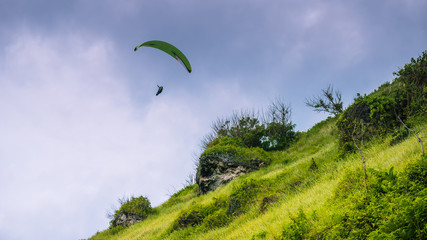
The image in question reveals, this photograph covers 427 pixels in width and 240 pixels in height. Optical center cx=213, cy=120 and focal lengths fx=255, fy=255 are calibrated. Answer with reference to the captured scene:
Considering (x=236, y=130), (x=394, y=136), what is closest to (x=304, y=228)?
(x=394, y=136)

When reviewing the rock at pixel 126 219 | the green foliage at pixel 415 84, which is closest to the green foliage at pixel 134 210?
the rock at pixel 126 219

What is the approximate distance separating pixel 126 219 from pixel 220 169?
32.4ft

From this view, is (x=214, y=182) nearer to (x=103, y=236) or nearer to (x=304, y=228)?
(x=103, y=236)

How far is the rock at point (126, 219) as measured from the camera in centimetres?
2250

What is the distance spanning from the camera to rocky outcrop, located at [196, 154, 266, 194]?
2034 cm

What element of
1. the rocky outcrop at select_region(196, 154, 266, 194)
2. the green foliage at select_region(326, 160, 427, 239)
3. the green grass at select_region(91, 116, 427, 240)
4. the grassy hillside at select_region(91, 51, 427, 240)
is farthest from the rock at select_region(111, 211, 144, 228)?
the green foliage at select_region(326, 160, 427, 239)

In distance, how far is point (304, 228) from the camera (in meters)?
5.80

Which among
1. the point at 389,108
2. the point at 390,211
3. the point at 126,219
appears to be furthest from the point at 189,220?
the point at 126,219

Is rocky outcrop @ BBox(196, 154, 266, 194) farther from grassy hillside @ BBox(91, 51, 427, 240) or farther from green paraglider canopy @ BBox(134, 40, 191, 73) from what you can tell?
green paraglider canopy @ BBox(134, 40, 191, 73)

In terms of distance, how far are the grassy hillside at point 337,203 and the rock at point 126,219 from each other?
813 cm

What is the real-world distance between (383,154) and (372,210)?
5053 mm

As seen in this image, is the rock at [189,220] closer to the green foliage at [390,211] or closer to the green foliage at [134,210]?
the green foliage at [390,211]

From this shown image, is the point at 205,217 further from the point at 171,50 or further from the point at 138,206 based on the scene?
the point at 138,206

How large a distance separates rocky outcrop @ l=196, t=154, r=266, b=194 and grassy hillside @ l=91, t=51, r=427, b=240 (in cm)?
555
